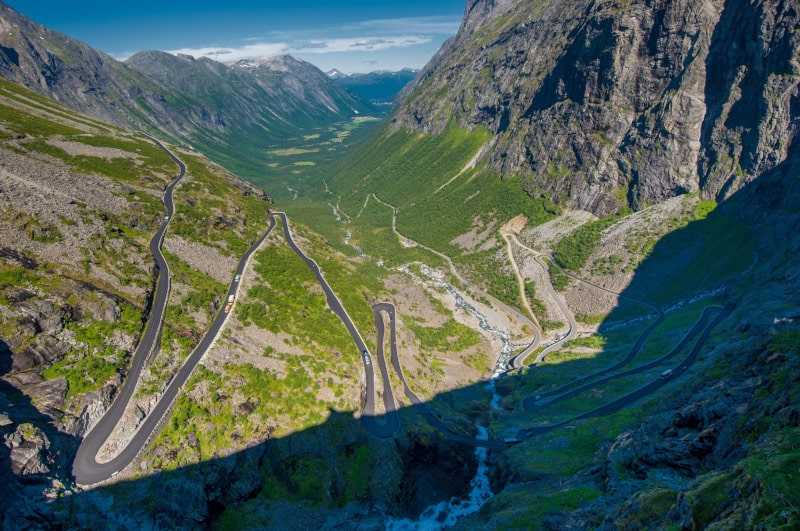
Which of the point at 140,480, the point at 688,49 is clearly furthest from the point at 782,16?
the point at 140,480

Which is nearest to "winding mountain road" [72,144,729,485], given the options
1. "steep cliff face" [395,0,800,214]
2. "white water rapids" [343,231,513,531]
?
"white water rapids" [343,231,513,531]

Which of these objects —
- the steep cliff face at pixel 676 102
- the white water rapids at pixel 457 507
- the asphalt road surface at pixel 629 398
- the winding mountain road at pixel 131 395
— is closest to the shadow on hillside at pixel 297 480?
the white water rapids at pixel 457 507

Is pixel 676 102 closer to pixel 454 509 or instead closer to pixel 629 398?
pixel 629 398

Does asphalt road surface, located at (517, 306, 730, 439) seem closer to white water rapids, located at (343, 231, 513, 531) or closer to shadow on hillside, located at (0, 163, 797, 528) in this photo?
shadow on hillside, located at (0, 163, 797, 528)

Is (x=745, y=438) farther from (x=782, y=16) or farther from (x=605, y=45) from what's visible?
(x=605, y=45)

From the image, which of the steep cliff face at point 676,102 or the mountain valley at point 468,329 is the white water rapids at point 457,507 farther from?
the steep cliff face at point 676,102

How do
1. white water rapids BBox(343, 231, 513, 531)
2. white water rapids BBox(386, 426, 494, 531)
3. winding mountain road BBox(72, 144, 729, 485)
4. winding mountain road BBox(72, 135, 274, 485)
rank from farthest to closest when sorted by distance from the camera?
white water rapids BBox(343, 231, 513, 531), white water rapids BBox(386, 426, 494, 531), winding mountain road BBox(72, 144, 729, 485), winding mountain road BBox(72, 135, 274, 485)

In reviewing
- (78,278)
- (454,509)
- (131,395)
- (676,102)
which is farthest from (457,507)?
(676,102)

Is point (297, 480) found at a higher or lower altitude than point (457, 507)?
higher

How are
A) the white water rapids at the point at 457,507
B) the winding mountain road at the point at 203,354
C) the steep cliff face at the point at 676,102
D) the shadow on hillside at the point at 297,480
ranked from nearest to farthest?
the shadow on hillside at the point at 297,480, the winding mountain road at the point at 203,354, the white water rapids at the point at 457,507, the steep cliff face at the point at 676,102

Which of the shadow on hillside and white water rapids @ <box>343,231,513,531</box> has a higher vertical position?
the shadow on hillside
